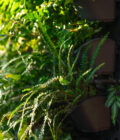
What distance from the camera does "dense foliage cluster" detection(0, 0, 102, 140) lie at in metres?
1.14

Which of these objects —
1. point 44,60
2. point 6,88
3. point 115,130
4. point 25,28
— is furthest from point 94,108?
point 25,28

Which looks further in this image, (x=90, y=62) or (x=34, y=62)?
(x=34, y=62)

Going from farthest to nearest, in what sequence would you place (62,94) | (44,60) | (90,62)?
(44,60)
(90,62)
(62,94)

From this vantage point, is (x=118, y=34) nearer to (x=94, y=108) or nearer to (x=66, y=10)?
(x=66, y=10)

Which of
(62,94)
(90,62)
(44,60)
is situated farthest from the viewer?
(44,60)

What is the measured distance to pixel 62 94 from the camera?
124cm

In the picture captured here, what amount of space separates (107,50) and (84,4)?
1.16 ft

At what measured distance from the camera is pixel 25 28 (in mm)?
1543

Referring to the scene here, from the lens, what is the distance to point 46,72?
141cm

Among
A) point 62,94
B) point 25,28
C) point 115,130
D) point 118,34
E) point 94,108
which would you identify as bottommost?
point 115,130

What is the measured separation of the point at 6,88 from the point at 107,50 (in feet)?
2.56

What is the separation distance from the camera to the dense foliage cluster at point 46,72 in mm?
1144

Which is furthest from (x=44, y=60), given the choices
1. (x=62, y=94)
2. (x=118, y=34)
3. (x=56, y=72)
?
(x=118, y=34)

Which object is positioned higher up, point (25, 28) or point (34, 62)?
point (25, 28)
